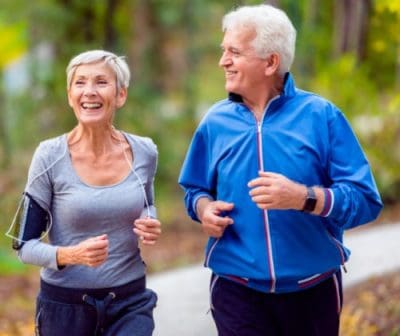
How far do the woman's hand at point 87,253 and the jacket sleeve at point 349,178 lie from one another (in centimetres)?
88

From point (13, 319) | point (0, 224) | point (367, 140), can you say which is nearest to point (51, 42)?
point (0, 224)

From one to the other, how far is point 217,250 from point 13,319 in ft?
15.6

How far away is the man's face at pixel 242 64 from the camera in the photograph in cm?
377

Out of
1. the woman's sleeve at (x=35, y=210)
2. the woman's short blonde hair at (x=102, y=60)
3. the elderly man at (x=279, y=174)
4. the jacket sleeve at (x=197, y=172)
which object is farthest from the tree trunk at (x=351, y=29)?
the woman's sleeve at (x=35, y=210)

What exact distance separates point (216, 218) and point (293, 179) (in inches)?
13.7

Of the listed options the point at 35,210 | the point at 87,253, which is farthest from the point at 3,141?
the point at 87,253

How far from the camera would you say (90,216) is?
3689 millimetres

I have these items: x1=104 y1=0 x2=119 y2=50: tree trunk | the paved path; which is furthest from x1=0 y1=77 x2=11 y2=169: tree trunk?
the paved path

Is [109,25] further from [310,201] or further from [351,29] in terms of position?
[310,201]

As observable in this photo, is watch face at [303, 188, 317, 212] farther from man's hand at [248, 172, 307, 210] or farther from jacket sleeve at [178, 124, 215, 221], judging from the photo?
jacket sleeve at [178, 124, 215, 221]

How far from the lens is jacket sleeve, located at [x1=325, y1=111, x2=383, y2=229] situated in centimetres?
365

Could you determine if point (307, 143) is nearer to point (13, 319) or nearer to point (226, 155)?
point (226, 155)

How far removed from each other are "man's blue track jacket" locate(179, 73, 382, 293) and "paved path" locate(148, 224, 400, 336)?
2563 mm

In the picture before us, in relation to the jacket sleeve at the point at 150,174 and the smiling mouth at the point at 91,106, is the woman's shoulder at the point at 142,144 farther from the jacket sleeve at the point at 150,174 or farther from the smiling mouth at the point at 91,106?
the smiling mouth at the point at 91,106
